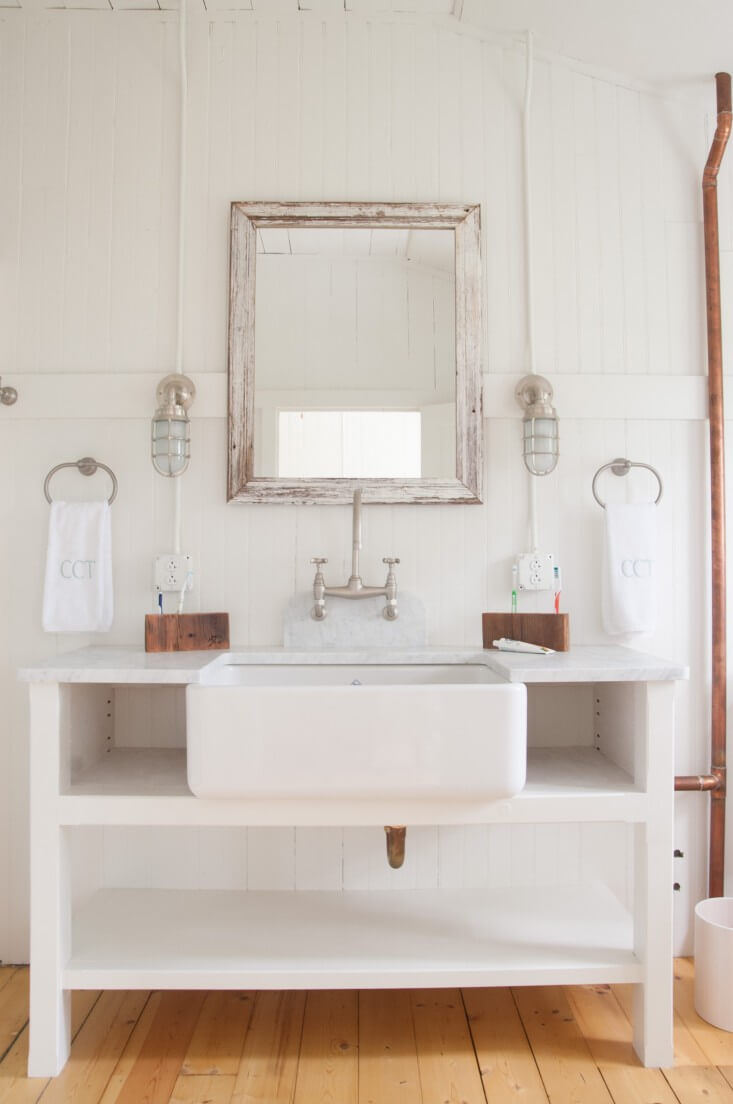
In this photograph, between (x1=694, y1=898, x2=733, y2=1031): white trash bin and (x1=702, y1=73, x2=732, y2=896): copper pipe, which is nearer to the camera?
(x1=694, y1=898, x2=733, y2=1031): white trash bin

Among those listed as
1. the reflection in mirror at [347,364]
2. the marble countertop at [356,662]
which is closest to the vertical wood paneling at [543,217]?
the reflection in mirror at [347,364]

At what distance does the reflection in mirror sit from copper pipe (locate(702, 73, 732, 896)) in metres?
0.67

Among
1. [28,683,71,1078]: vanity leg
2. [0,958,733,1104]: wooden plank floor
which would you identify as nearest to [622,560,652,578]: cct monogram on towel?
[0,958,733,1104]: wooden plank floor

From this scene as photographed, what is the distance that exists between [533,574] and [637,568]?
263 millimetres

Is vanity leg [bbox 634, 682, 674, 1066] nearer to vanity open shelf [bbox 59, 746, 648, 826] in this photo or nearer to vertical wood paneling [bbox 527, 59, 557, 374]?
vanity open shelf [bbox 59, 746, 648, 826]

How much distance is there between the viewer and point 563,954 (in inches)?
62.4

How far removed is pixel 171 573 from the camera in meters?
1.98

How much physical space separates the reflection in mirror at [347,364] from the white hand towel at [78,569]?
0.45m

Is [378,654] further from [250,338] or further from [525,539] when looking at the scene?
→ [250,338]

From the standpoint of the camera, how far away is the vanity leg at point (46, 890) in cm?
152

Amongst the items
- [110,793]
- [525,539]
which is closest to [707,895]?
[525,539]

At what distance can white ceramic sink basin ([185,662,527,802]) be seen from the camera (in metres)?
1.41

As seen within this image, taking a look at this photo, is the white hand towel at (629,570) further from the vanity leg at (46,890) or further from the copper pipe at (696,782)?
the vanity leg at (46,890)

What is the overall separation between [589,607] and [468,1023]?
101 centimetres
